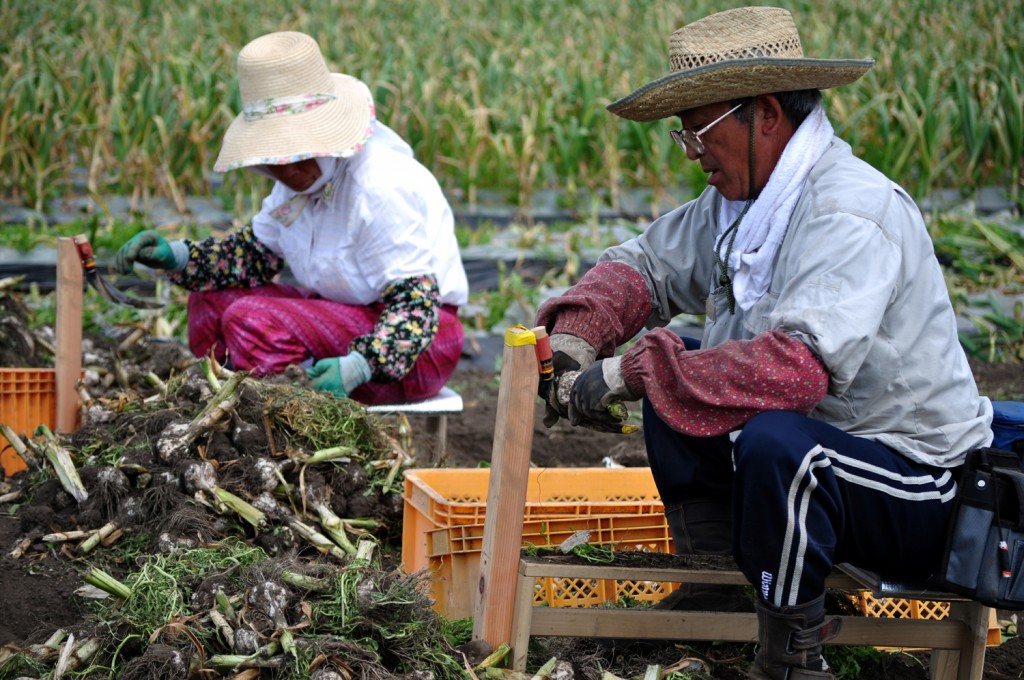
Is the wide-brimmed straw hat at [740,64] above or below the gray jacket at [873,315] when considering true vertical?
above

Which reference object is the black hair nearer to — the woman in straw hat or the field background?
the woman in straw hat

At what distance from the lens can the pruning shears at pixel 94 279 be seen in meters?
3.31

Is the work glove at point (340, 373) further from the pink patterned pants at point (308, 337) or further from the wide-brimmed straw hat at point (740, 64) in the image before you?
the wide-brimmed straw hat at point (740, 64)

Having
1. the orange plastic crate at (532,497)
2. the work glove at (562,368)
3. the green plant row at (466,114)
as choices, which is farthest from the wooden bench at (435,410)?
the green plant row at (466,114)

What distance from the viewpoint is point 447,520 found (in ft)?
8.00

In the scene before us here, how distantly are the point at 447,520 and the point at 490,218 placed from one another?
4348mm

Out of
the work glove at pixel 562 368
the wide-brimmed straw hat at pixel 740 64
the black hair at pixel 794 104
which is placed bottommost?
the work glove at pixel 562 368

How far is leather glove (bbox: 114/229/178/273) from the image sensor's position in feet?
11.8

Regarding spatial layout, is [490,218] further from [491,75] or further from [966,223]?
[966,223]

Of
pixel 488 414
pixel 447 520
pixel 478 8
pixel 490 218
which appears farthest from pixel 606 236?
pixel 478 8

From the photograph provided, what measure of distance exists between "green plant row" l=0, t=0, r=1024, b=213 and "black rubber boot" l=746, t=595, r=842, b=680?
13.2 ft

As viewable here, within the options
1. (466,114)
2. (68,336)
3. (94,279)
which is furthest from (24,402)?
(466,114)

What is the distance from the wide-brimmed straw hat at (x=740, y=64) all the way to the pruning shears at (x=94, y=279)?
1.87m

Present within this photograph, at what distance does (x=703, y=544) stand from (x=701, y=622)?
0.21 meters
